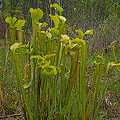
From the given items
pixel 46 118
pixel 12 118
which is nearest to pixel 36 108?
pixel 46 118

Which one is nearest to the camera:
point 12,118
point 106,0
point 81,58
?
point 81,58

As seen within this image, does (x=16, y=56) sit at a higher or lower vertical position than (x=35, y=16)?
lower

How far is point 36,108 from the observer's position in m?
0.75

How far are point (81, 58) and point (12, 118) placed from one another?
76 centimetres

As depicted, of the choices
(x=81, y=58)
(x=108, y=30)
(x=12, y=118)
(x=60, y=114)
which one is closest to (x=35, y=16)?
(x=81, y=58)

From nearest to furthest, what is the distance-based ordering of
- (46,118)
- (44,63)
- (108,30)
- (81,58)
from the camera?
1. (44,63)
2. (81,58)
3. (46,118)
4. (108,30)

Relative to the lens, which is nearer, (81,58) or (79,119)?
(81,58)

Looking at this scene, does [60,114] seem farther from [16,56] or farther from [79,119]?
[16,56]

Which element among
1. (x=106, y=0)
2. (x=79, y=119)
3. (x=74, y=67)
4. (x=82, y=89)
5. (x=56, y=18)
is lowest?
(x=79, y=119)

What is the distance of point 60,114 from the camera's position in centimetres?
77

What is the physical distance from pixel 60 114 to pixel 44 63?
13.8 inches

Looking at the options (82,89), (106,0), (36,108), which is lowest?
(36,108)

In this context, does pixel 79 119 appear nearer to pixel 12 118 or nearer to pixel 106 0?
pixel 12 118

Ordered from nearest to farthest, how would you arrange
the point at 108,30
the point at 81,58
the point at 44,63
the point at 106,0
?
the point at 44,63
the point at 81,58
the point at 108,30
the point at 106,0
